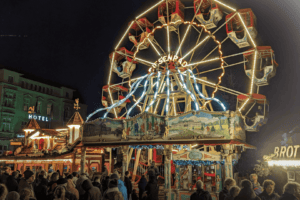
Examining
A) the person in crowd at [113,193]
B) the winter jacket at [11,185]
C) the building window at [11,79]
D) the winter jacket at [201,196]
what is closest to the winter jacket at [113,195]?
the person in crowd at [113,193]

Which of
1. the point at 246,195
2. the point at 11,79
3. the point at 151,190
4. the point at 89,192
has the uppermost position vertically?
the point at 11,79

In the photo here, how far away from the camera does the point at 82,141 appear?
55.7 ft

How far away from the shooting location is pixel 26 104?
4122 centimetres

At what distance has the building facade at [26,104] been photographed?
1487 inches

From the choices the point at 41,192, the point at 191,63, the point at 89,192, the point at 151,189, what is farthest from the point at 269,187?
the point at 191,63

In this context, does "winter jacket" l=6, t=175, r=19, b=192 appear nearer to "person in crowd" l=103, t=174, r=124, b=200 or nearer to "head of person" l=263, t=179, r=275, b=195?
"person in crowd" l=103, t=174, r=124, b=200

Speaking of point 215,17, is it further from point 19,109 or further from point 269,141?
point 19,109

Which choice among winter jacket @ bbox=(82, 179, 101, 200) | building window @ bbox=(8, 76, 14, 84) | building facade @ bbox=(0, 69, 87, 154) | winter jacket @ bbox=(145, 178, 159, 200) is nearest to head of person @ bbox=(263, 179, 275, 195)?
winter jacket @ bbox=(82, 179, 101, 200)

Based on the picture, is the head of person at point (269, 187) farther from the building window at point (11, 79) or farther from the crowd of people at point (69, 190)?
the building window at point (11, 79)

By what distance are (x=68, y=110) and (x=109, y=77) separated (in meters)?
30.0

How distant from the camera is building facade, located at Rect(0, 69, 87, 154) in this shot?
124 ft

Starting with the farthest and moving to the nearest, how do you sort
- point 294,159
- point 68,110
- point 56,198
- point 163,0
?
1. point 68,110
2. point 163,0
3. point 294,159
4. point 56,198

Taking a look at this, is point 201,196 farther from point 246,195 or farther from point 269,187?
point 269,187

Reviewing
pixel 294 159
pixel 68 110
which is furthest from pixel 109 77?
pixel 68 110
